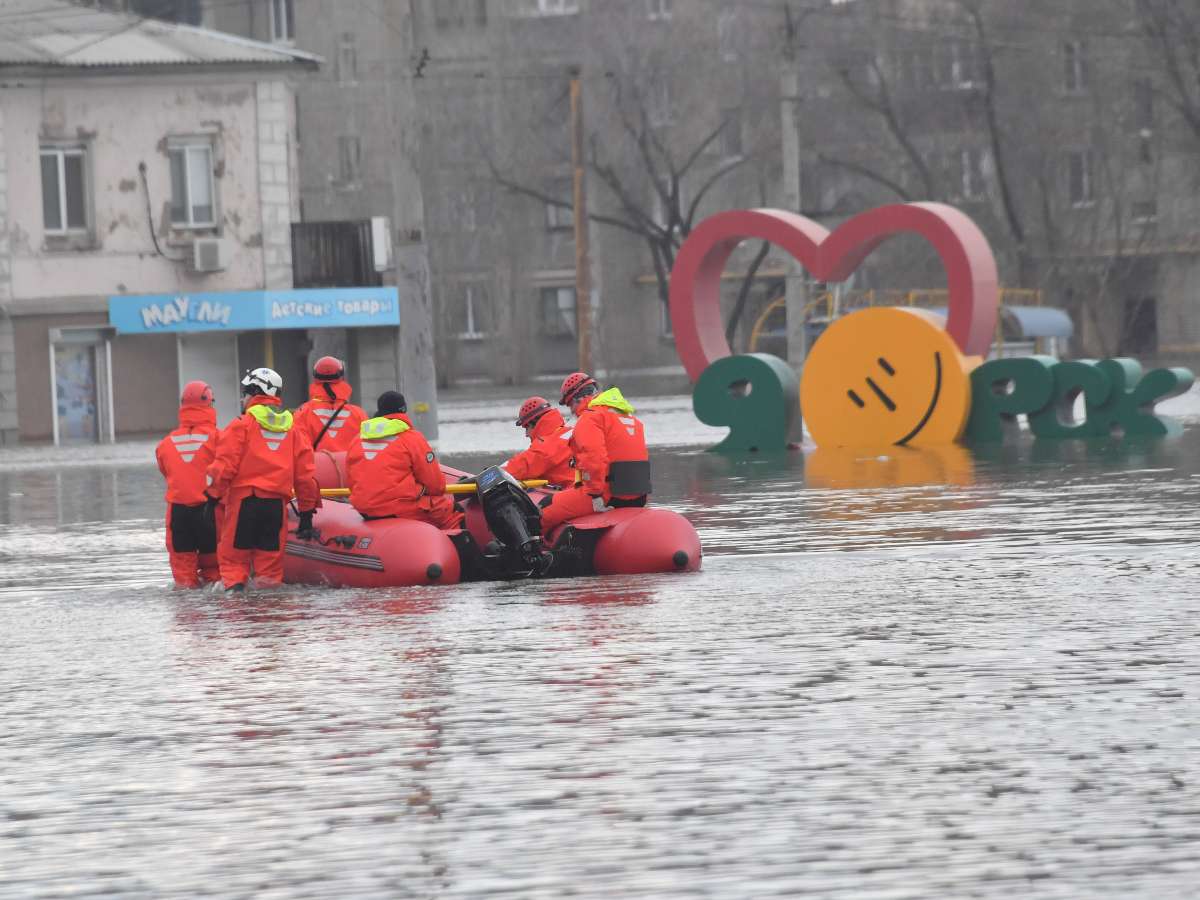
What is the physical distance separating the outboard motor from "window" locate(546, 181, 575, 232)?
60218 millimetres

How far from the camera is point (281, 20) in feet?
245

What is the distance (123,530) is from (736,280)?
5288 cm

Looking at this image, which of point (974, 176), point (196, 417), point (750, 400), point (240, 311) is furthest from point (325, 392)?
point (974, 176)

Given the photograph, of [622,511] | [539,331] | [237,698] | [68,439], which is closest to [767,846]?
[237,698]

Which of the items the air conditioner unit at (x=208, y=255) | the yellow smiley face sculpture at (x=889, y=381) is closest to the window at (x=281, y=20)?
the air conditioner unit at (x=208, y=255)

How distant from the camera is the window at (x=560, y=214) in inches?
2936

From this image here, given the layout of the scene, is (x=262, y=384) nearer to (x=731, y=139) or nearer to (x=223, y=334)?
(x=223, y=334)

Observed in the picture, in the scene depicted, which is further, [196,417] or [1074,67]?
[1074,67]

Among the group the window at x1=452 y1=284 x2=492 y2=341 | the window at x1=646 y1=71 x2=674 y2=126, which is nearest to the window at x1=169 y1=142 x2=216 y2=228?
the window at x1=646 y1=71 x2=674 y2=126

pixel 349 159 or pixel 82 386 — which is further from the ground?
pixel 349 159

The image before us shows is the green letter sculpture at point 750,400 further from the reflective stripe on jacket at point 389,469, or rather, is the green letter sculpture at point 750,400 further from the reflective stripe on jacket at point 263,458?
the reflective stripe on jacket at point 263,458

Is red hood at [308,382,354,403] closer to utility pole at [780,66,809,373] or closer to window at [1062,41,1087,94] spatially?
utility pole at [780,66,809,373]

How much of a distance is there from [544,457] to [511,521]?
1.10 m

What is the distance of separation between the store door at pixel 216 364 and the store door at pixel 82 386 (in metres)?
1.57
